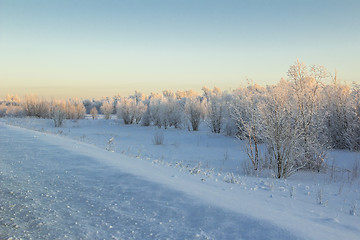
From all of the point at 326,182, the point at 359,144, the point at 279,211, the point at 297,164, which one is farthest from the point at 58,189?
the point at 359,144

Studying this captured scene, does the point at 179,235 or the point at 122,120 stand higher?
the point at 179,235

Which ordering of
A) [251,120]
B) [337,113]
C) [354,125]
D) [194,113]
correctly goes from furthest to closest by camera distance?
[194,113], [337,113], [354,125], [251,120]

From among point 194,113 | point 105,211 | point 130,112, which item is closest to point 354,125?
point 105,211

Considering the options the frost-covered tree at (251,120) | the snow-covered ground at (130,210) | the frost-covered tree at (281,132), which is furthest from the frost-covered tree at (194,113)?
the snow-covered ground at (130,210)

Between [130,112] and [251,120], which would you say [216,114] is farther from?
[251,120]

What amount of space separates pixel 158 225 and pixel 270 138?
6867 millimetres

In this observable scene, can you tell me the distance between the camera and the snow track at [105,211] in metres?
3.02

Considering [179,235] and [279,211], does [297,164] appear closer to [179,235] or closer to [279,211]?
[279,211]

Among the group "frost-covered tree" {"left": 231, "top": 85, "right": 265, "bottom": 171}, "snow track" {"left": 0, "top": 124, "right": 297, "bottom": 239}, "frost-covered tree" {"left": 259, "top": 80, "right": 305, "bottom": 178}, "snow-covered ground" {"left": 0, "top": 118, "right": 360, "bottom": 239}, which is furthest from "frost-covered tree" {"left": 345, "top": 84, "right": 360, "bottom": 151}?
"snow track" {"left": 0, "top": 124, "right": 297, "bottom": 239}

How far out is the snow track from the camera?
3020 millimetres

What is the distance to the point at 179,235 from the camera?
2.99 metres

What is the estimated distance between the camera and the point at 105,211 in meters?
3.60

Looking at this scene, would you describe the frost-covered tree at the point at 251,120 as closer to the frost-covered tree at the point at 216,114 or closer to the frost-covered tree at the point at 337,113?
the frost-covered tree at the point at 337,113

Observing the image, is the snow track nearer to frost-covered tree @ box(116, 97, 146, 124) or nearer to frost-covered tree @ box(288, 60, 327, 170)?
frost-covered tree @ box(288, 60, 327, 170)
